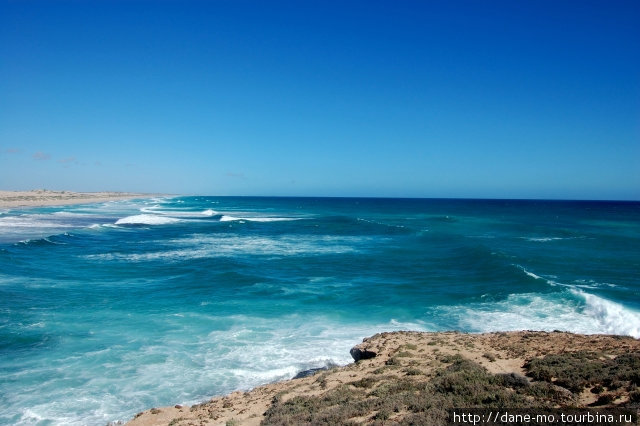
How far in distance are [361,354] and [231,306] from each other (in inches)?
390

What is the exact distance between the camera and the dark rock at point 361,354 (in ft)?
43.6

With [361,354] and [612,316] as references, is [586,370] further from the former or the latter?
[612,316]

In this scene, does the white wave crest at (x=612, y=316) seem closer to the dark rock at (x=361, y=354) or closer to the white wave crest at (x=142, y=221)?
the dark rock at (x=361, y=354)

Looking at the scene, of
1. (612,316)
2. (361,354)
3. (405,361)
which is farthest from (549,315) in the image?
(405,361)

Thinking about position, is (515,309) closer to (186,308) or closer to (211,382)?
(211,382)

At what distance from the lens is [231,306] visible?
21562 mm

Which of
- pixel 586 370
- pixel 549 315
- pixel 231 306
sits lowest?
pixel 231 306

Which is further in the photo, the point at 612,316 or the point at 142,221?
the point at 142,221

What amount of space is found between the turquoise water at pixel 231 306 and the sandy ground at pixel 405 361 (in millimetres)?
1698

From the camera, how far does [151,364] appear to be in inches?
576

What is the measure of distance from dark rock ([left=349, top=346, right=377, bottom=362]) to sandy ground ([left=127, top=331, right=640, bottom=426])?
0.12 m

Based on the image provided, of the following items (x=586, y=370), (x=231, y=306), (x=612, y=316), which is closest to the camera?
(x=586, y=370)

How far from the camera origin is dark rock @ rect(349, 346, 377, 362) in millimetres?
13303

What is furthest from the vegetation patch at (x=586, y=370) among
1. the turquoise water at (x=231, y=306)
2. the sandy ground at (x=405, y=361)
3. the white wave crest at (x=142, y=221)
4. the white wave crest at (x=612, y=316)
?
the white wave crest at (x=142, y=221)
